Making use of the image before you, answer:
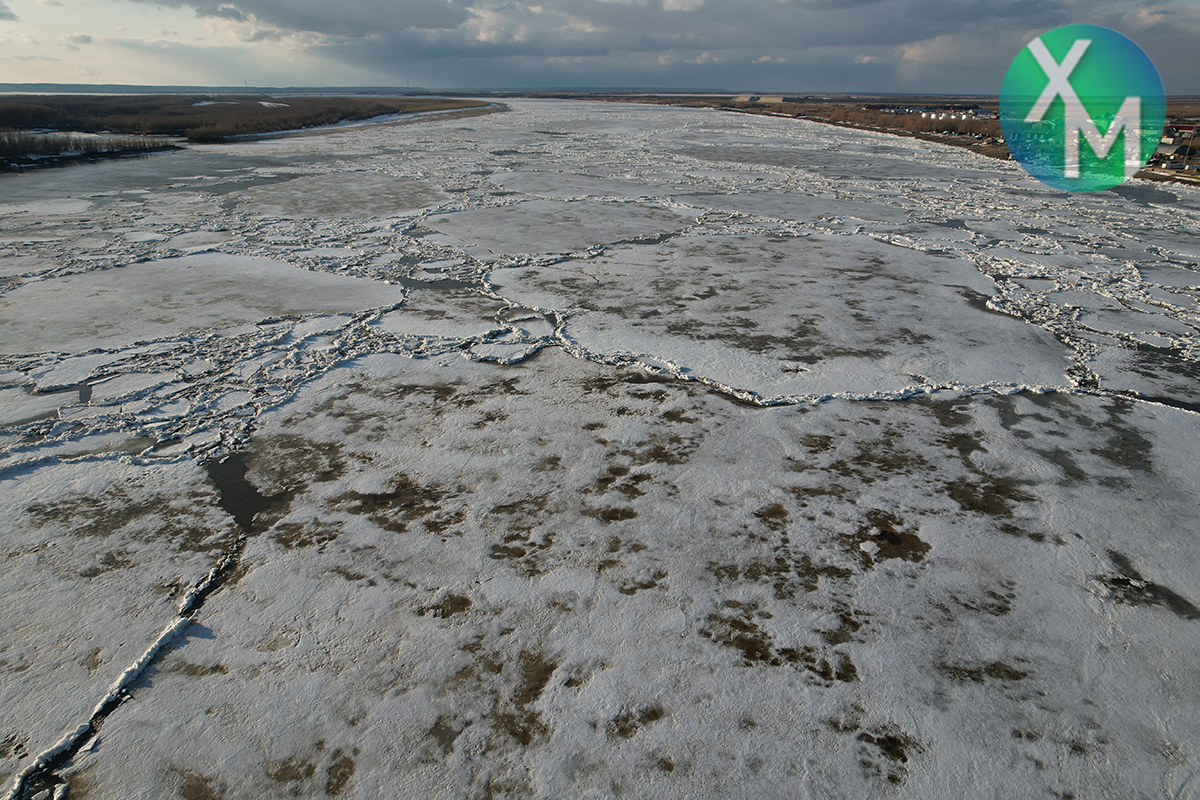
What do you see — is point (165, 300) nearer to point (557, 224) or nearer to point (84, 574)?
point (84, 574)

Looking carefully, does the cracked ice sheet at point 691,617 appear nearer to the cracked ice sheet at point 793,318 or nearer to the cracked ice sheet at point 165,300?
the cracked ice sheet at point 793,318

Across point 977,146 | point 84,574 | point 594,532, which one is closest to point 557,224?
point 594,532

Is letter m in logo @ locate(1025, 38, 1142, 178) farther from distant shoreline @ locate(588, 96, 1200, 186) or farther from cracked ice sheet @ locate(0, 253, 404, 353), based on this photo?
cracked ice sheet @ locate(0, 253, 404, 353)

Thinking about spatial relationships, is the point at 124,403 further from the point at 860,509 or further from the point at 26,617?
the point at 860,509

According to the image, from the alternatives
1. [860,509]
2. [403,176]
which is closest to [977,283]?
[860,509]

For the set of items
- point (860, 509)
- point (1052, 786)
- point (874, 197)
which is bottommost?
point (1052, 786)

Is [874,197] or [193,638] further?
[874,197]
